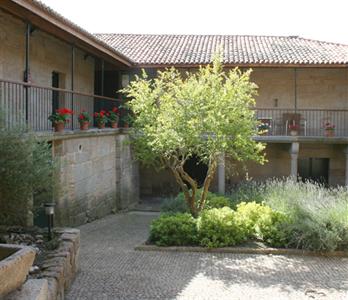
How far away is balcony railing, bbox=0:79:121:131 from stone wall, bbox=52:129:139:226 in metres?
0.69

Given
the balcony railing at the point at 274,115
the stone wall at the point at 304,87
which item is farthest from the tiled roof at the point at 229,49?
the balcony railing at the point at 274,115

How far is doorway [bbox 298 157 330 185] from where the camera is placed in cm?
1888

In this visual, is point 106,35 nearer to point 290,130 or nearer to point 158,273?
point 290,130

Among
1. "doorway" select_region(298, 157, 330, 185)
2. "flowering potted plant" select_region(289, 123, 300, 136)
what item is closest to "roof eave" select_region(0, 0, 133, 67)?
"flowering potted plant" select_region(289, 123, 300, 136)

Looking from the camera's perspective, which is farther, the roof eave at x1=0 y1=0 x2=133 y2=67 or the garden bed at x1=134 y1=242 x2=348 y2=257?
the garden bed at x1=134 y1=242 x2=348 y2=257

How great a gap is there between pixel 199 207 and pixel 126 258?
3404 mm

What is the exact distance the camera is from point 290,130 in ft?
54.1

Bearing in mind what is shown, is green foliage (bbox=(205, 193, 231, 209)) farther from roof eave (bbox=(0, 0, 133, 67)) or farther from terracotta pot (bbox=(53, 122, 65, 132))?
roof eave (bbox=(0, 0, 133, 67))

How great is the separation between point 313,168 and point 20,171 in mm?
14691

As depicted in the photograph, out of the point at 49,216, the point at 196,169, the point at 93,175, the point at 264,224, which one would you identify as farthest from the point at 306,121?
the point at 49,216

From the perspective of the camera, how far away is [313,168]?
19.0 metres

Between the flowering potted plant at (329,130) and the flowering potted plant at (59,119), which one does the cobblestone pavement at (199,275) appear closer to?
the flowering potted plant at (59,119)

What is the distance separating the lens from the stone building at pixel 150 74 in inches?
452

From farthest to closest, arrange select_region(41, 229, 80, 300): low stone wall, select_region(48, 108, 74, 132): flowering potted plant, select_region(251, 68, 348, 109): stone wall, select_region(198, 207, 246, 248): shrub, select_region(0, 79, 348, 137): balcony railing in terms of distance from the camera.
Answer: select_region(251, 68, 348, 109): stone wall → select_region(0, 79, 348, 137): balcony railing → select_region(48, 108, 74, 132): flowering potted plant → select_region(198, 207, 246, 248): shrub → select_region(41, 229, 80, 300): low stone wall
